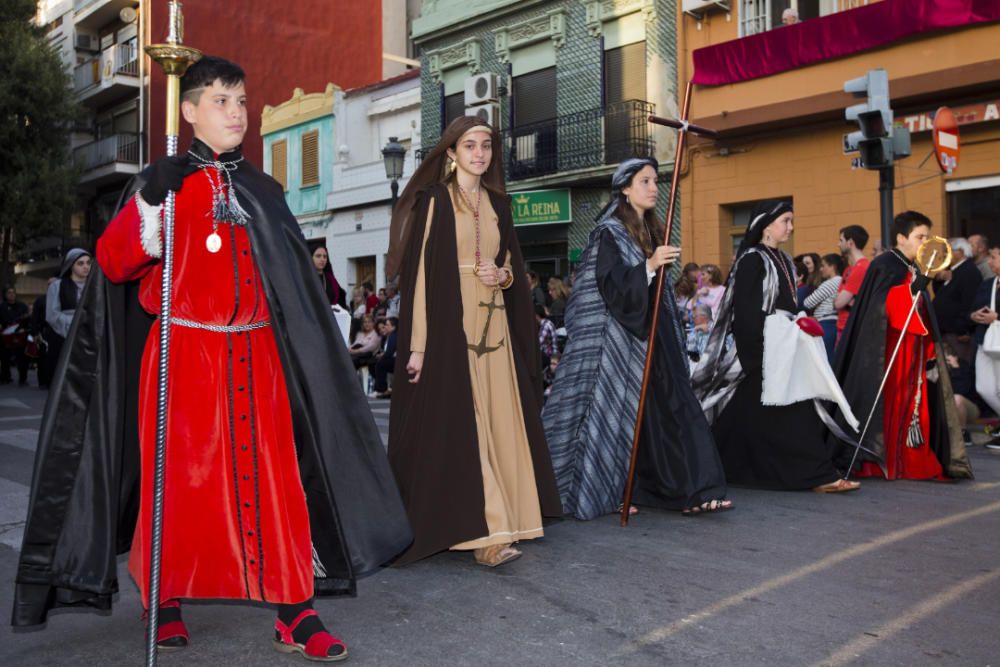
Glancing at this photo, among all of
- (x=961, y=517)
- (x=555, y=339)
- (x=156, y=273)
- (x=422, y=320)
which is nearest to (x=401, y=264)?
(x=422, y=320)

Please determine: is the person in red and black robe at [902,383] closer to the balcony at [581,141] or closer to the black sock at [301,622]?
the black sock at [301,622]

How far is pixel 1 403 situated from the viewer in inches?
570

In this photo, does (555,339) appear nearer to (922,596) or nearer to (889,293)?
(889,293)

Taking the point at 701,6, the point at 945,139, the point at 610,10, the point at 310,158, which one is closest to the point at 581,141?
the point at 610,10

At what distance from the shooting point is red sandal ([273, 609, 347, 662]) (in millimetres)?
3344

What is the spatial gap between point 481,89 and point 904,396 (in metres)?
16.8

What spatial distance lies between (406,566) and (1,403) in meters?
11.7

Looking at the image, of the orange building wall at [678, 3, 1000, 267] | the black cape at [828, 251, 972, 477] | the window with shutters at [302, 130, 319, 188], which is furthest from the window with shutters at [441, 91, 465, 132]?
the black cape at [828, 251, 972, 477]

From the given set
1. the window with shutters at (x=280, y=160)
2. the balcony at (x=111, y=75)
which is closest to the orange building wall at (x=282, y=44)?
the balcony at (x=111, y=75)

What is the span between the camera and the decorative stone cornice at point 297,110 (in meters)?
28.6

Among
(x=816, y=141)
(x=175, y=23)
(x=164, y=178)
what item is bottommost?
(x=164, y=178)

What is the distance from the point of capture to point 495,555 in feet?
15.4

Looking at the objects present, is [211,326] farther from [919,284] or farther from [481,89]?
[481,89]

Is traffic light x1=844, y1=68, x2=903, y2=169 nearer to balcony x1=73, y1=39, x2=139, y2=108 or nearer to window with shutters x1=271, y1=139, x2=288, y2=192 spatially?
window with shutters x1=271, y1=139, x2=288, y2=192
